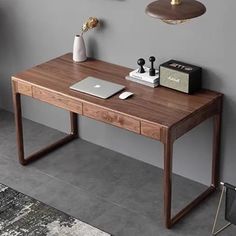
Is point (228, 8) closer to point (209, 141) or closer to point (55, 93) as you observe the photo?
point (209, 141)

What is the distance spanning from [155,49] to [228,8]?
0.59m

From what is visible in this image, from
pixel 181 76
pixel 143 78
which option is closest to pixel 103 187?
pixel 143 78

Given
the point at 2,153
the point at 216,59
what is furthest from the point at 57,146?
the point at 216,59

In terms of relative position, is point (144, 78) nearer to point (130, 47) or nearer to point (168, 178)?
point (130, 47)

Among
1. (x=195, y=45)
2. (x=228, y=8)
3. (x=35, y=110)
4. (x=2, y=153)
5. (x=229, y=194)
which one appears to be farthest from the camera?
(x=35, y=110)

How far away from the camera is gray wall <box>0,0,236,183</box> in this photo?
360cm

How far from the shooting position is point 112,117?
3.51 m

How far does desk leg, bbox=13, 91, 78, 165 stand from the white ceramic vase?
460 mm

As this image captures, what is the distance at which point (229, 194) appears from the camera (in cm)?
319

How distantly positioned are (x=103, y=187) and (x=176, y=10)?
162 centimetres

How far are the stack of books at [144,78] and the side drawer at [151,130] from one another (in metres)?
0.44

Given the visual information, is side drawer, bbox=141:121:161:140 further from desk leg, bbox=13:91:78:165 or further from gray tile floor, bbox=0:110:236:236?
desk leg, bbox=13:91:78:165

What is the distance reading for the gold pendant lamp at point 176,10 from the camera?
2.63m

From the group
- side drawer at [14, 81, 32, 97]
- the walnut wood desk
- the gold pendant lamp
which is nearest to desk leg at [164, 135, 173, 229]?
the walnut wood desk
